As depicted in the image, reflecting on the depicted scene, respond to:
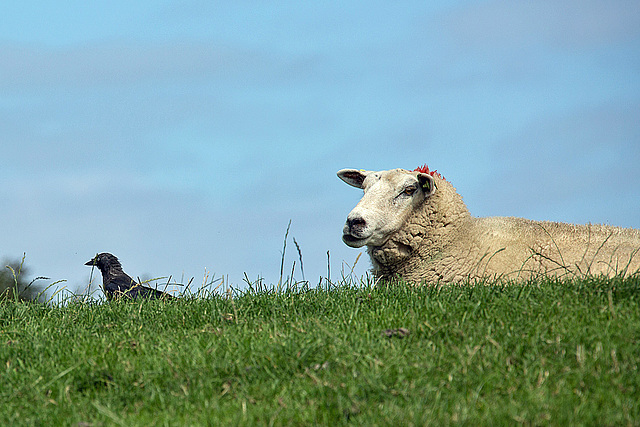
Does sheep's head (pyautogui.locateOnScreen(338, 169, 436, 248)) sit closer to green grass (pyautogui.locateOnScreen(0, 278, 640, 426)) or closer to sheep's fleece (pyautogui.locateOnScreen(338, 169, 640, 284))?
sheep's fleece (pyautogui.locateOnScreen(338, 169, 640, 284))

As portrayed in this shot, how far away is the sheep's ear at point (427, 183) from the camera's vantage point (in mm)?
7461

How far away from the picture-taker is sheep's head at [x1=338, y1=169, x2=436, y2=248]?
7.23 meters

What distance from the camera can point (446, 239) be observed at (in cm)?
766

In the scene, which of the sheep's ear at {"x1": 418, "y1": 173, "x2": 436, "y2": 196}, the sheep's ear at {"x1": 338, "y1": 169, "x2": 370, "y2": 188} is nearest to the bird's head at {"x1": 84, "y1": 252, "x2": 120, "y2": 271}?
the sheep's ear at {"x1": 338, "y1": 169, "x2": 370, "y2": 188}

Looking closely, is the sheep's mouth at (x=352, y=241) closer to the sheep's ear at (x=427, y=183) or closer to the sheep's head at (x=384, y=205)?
the sheep's head at (x=384, y=205)

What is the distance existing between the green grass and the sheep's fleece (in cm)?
155

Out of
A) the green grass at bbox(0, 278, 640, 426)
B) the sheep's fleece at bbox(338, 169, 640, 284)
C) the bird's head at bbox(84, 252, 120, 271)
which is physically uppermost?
the bird's head at bbox(84, 252, 120, 271)

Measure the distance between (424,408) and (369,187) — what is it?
14.2 feet

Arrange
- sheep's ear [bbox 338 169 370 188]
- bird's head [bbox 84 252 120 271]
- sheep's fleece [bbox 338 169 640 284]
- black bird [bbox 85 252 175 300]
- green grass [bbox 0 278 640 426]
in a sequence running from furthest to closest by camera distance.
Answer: bird's head [bbox 84 252 120 271]
black bird [bbox 85 252 175 300]
sheep's ear [bbox 338 169 370 188]
sheep's fleece [bbox 338 169 640 284]
green grass [bbox 0 278 640 426]

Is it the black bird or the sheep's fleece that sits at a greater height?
the black bird

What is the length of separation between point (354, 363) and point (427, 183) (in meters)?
3.70

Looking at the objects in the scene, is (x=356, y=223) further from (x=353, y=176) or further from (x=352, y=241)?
(x=353, y=176)

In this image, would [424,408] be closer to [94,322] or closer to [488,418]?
[488,418]

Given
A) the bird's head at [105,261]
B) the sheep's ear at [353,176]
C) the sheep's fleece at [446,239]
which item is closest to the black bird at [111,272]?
the bird's head at [105,261]
